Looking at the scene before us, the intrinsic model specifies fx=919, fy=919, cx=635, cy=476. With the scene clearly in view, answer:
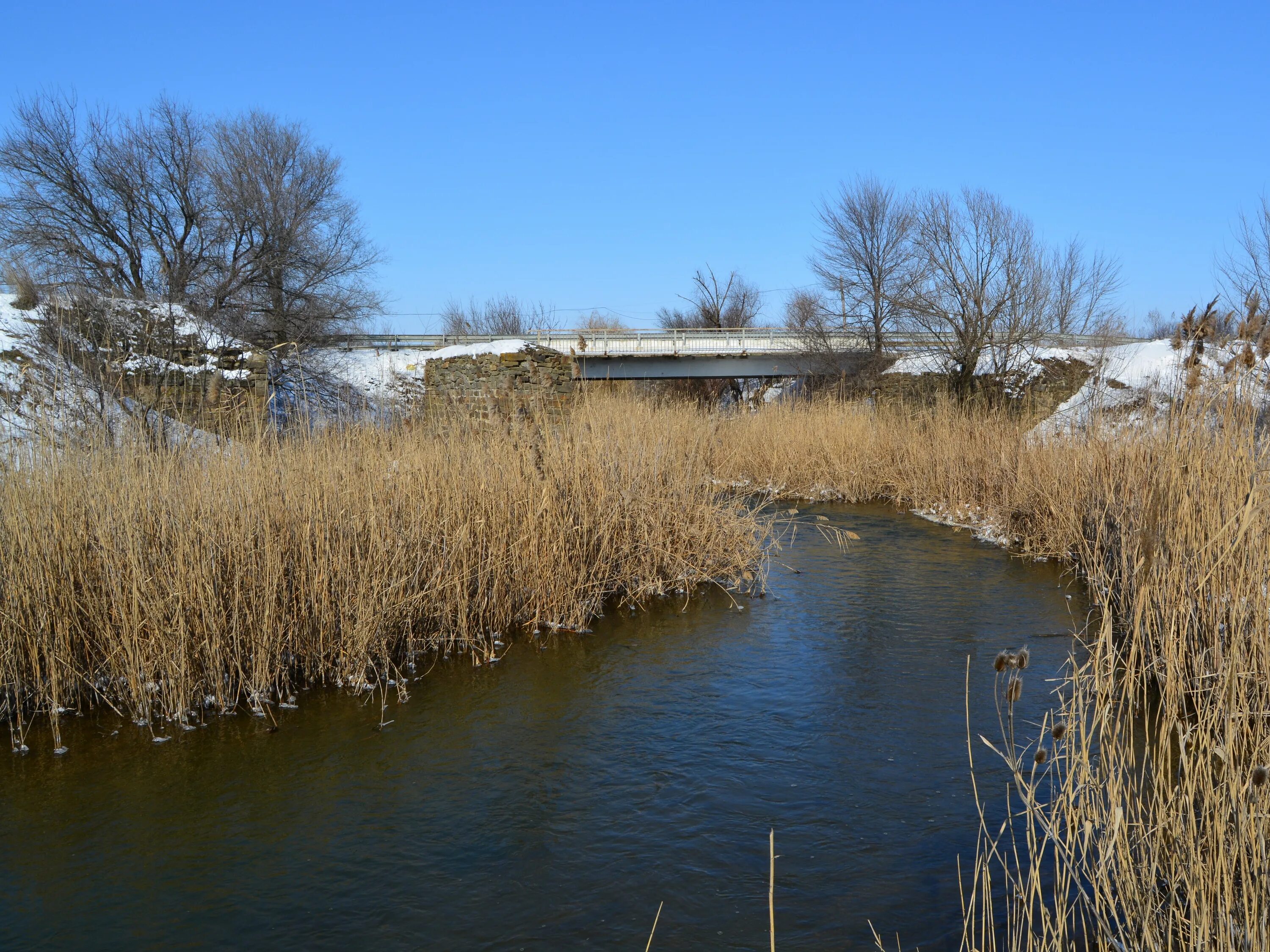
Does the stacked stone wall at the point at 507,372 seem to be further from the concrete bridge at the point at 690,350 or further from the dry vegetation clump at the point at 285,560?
the dry vegetation clump at the point at 285,560

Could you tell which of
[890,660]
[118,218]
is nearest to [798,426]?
[890,660]

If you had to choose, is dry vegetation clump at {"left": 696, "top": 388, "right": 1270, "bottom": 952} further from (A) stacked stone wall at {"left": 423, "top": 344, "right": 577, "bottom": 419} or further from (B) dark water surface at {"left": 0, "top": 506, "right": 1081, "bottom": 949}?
(A) stacked stone wall at {"left": 423, "top": 344, "right": 577, "bottom": 419}

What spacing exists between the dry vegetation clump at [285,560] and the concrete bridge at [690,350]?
1715 cm

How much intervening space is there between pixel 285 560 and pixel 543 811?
82.2 inches

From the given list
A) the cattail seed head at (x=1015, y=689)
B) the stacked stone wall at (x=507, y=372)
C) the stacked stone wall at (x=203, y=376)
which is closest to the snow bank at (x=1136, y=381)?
the cattail seed head at (x=1015, y=689)

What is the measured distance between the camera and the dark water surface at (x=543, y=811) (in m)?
3.00

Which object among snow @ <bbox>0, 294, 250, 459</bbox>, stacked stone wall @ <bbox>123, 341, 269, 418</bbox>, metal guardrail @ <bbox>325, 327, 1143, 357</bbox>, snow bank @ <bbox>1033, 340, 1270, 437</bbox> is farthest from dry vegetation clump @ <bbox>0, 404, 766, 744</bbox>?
metal guardrail @ <bbox>325, 327, 1143, 357</bbox>

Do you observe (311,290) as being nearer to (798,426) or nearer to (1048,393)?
(798,426)

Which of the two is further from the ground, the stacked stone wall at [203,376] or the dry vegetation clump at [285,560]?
the stacked stone wall at [203,376]

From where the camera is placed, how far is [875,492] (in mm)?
12711

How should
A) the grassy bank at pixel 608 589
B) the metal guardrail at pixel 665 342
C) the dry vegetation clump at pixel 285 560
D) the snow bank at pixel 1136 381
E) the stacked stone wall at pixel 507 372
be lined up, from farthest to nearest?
the metal guardrail at pixel 665 342, the stacked stone wall at pixel 507 372, the snow bank at pixel 1136 381, the dry vegetation clump at pixel 285 560, the grassy bank at pixel 608 589

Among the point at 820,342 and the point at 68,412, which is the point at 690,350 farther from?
the point at 68,412

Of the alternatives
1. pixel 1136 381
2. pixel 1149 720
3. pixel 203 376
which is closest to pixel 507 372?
pixel 203 376

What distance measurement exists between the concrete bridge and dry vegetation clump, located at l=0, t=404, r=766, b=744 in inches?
675
